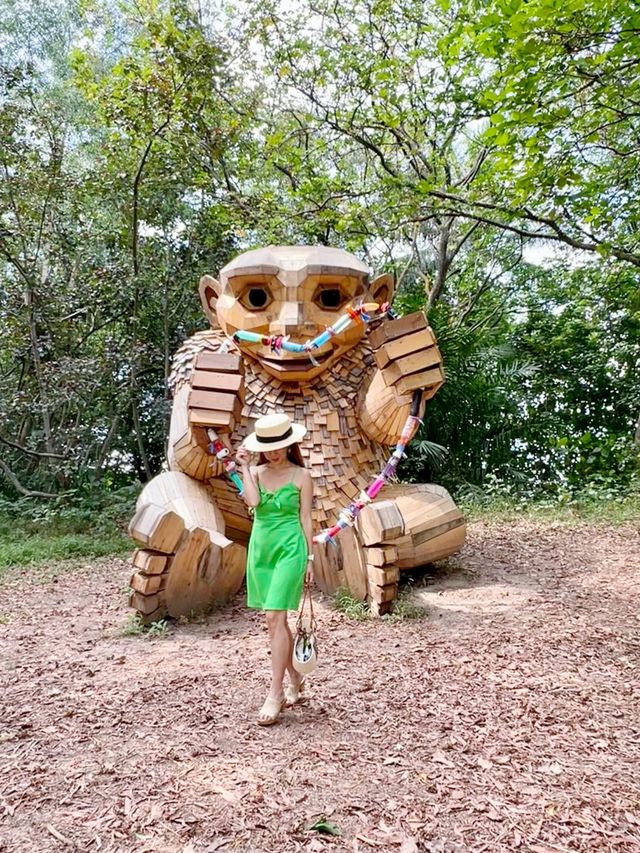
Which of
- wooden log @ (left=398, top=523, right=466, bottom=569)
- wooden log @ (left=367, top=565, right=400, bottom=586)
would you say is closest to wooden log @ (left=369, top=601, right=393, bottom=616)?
wooden log @ (left=367, top=565, right=400, bottom=586)

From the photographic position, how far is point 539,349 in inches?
329

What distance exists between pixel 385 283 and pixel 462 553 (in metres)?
2.04

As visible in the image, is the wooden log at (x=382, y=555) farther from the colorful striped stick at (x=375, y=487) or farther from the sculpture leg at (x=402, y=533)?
the colorful striped stick at (x=375, y=487)

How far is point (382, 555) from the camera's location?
3.09 m

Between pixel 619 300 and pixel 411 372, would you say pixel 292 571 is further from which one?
pixel 619 300

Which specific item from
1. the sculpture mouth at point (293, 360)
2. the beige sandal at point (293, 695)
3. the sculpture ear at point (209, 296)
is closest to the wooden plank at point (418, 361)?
the sculpture mouth at point (293, 360)

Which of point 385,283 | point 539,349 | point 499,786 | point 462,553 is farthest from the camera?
point 539,349

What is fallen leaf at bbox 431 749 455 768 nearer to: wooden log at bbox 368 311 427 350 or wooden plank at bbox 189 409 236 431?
wooden plank at bbox 189 409 236 431

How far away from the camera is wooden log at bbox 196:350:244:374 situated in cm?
317

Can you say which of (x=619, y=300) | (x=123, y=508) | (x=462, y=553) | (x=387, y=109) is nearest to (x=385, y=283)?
(x=462, y=553)

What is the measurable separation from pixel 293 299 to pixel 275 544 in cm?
162

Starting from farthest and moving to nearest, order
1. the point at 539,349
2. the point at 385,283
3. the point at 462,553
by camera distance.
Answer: the point at 539,349 < the point at 462,553 < the point at 385,283

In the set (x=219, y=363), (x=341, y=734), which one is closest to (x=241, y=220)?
(x=219, y=363)

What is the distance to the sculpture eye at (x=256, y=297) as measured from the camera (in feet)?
11.3
